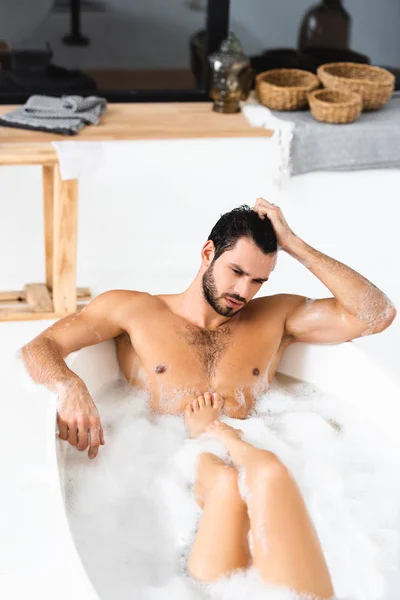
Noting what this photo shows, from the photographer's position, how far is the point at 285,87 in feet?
11.9

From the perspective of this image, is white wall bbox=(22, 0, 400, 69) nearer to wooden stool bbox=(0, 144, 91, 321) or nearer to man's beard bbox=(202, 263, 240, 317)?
wooden stool bbox=(0, 144, 91, 321)

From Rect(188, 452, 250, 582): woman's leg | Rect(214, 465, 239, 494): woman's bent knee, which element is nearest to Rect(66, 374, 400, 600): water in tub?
Rect(188, 452, 250, 582): woman's leg

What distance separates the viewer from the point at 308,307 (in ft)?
7.39

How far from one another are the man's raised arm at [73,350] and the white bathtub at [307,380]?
0.11 feet

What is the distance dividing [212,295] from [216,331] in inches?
5.3

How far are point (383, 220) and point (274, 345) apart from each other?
1.60 m

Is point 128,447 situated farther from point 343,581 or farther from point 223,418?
point 343,581

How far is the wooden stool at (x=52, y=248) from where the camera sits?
299 centimetres

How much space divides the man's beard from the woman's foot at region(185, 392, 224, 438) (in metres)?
0.21

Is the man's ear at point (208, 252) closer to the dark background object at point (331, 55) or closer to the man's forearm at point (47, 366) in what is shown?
the man's forearm at point (47, 366)

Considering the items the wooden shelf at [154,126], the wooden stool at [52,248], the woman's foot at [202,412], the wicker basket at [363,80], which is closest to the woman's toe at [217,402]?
the woman's foot at [202,412]

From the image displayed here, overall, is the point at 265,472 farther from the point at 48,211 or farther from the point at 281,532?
the point at 48,211

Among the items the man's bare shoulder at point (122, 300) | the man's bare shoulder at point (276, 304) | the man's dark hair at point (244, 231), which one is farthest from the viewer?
the man's bare shoulder at point (276, 304)

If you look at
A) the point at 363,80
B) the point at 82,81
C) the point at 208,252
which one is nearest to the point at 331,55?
the point at 363,80
